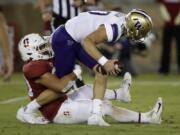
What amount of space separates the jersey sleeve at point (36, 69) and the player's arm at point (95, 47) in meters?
0.56

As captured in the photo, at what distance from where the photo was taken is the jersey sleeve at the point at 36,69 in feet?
27.3

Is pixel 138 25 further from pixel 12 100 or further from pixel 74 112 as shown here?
pixel 12 100

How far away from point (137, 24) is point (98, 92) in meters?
0.74

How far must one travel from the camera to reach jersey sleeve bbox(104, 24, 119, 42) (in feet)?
26.1

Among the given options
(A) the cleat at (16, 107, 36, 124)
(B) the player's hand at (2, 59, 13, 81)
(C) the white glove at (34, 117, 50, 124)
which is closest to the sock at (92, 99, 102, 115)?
(C) the white glove at (34, 117, 50, 124)

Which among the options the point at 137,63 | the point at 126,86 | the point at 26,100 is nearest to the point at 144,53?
the point at 137,63

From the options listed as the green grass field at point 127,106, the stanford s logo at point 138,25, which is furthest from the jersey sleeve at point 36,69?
the stanford s logo at point 138,25

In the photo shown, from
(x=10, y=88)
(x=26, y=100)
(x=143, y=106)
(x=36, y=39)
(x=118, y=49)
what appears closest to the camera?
(x=36, y=39)

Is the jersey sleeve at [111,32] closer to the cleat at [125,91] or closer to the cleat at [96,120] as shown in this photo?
the cleat at [96,120]

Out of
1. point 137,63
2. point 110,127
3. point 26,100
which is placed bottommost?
point 137,63

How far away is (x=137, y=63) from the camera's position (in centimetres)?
1727

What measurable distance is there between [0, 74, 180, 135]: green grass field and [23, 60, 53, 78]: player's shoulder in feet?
1.66

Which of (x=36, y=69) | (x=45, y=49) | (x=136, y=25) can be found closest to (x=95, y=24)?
(x=136, y=25)

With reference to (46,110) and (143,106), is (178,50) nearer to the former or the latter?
(143,106)
